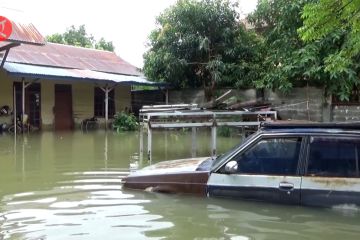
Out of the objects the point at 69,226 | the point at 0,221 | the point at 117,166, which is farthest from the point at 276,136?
the point at 117,166

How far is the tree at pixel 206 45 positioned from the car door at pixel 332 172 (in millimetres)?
17999

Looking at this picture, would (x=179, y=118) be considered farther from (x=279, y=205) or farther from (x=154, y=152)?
(x=279, y=205)

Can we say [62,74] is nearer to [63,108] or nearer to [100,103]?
[63,108]

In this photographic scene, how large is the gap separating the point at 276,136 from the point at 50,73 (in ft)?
57.9

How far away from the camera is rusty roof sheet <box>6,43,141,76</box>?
24.4 m

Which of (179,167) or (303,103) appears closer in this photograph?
(179,167)

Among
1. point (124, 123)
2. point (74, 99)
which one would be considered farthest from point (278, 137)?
point (74, 99)

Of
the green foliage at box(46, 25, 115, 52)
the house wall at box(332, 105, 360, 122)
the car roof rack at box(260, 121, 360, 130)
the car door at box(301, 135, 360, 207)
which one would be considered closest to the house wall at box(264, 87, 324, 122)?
the house wall at box(332, 105, 360, 122)

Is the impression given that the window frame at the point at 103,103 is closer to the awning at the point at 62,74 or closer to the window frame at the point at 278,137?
the awning at the point at 62,74

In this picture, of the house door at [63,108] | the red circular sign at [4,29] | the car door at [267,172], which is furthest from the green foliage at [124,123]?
the car door at [267,172]

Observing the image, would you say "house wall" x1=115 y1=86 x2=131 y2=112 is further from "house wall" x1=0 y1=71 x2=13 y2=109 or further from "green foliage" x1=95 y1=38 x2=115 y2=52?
"green foliage" x1=95 y1=38 x2=115 y2=52

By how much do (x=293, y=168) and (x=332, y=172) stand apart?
0.44 meters

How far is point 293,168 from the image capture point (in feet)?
19.1

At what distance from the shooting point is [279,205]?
5938mm
